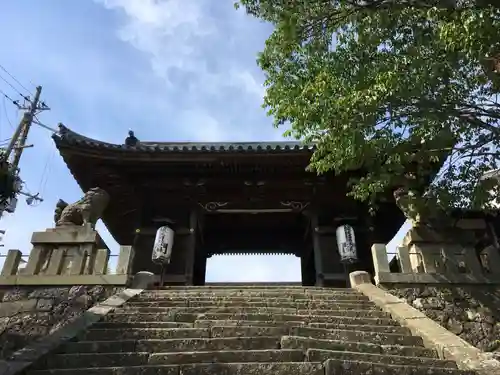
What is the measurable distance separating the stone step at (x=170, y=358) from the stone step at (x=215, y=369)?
0.90ft

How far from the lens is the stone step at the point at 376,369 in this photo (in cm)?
427

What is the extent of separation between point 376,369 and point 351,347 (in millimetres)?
877

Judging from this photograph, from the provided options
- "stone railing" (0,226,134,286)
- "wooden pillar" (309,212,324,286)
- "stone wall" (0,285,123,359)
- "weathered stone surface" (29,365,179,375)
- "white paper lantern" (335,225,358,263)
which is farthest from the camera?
"wooden pillar" (309,212,324,286)

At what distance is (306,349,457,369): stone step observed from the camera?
15.5 ft

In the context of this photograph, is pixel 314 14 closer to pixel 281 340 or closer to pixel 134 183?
pixel 281 340

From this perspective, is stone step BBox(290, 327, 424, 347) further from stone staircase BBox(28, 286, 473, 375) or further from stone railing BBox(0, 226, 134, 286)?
stone railing BBox(0, 226, 134, 286)

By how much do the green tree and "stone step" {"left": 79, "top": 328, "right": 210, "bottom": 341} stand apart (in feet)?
11.1

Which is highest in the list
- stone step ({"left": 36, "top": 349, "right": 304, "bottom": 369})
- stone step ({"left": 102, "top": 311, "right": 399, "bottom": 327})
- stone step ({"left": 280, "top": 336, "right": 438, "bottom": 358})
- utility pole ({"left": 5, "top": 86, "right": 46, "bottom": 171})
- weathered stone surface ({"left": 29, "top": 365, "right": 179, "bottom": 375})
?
utility pole ({"left": 5, "top": 86, "right": 46, "bottom": 171})

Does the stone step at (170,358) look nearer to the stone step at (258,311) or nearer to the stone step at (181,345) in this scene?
the stone step at (181,345)

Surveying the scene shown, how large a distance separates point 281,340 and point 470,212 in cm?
649

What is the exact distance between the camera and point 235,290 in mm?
8555

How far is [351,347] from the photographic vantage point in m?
5.29

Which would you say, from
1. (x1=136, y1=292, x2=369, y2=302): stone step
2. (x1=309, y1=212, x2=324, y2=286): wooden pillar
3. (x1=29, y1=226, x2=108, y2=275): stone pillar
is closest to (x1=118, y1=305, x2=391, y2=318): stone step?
(x1=136, y1=292, x2=369, y2=302): stone step

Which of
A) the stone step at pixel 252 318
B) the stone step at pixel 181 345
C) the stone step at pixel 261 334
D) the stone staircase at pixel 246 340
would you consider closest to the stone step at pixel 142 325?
the stone staircase at pixel 246 340
